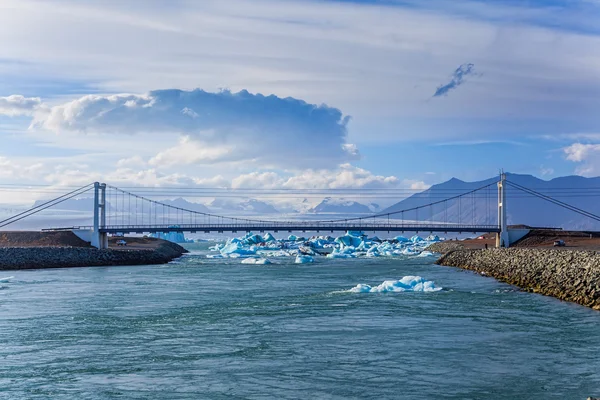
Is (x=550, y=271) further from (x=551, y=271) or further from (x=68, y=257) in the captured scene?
(x=68, y=257)

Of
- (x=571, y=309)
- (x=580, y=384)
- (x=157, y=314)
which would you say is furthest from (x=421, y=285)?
(x=580, y=384)

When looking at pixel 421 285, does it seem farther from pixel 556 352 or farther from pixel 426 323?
pixel 556 352

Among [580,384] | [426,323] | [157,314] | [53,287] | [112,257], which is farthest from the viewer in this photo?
[112,257]

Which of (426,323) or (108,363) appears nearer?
(108,363)

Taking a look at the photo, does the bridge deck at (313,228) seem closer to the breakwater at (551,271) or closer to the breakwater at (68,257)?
the breakwater at (68,257)

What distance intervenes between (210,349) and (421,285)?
56.0 feet

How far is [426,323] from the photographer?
74.6 feet

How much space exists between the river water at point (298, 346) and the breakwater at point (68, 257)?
25.6 m

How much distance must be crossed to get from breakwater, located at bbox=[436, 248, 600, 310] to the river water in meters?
1.26

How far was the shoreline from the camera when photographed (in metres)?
28.8

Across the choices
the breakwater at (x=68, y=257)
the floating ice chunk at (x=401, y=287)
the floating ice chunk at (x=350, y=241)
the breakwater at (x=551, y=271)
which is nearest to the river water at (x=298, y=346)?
the floating ice chunk at (x=401, y=287)

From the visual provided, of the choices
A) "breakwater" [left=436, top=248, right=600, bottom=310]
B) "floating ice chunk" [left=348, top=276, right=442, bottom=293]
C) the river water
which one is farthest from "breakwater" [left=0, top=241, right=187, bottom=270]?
"floating ice chunk" [left=348, top=276, right=442, bottom=293]

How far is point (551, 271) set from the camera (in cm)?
3559

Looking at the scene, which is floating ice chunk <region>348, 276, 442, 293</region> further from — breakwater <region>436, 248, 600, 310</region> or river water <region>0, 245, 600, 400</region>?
breakwater <region>436, 248, 600, 310</region>
